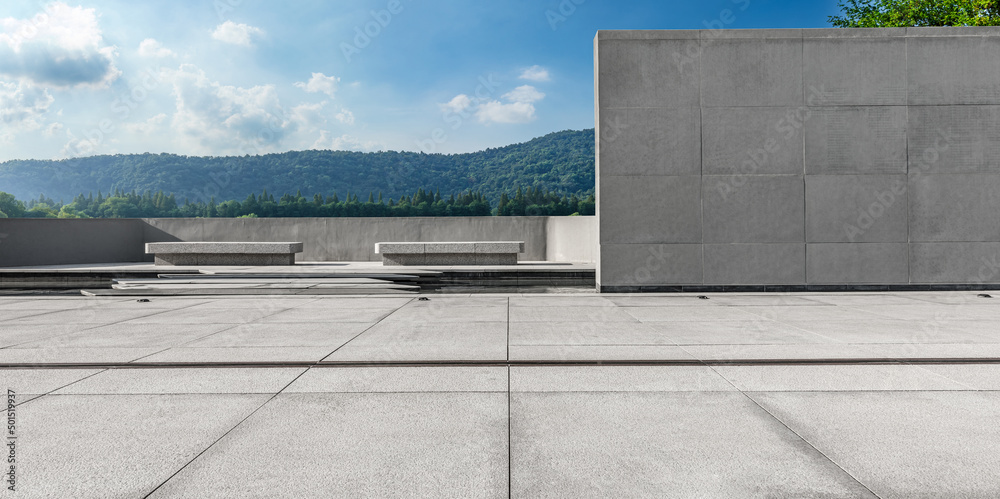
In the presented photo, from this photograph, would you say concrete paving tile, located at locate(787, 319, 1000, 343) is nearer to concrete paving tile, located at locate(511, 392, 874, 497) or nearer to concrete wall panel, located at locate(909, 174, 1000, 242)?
concrete paving tile, located at locate(511, 392, 874, 497)

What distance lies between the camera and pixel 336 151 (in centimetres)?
9994

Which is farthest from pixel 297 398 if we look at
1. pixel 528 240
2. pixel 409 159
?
pixel 409 159

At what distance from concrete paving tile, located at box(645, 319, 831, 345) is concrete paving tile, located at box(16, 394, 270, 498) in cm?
504

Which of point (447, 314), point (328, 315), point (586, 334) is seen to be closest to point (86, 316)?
point (328, 315)

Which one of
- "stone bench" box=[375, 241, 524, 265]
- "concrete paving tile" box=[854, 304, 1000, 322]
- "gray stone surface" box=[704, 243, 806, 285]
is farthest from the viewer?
"stone bench" box=[375, 241, 524, 265]

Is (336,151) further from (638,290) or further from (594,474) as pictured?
(594,474)

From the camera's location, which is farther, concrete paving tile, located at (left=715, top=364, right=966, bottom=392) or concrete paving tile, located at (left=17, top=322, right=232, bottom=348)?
concrete paving tile, located at (left=17, top=322, right=232, bottom=348)

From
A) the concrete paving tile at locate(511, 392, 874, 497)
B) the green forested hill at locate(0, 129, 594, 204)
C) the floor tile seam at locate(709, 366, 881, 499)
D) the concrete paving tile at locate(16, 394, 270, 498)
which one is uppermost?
the green forested hill at locate(0, 129, 594, 204)

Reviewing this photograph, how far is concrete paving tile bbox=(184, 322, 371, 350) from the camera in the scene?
19.7 feet

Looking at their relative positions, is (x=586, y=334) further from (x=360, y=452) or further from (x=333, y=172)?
(x=333, y=172)

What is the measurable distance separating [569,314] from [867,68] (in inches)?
385

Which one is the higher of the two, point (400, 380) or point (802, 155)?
point (802, 155)

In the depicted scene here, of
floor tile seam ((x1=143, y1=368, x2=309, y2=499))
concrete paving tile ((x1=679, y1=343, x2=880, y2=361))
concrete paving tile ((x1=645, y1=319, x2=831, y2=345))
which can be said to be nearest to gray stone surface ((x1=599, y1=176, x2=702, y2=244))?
concrete paving tile ((x1=645, y1=319, x2=831, y2=345))

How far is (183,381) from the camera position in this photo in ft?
14.5
